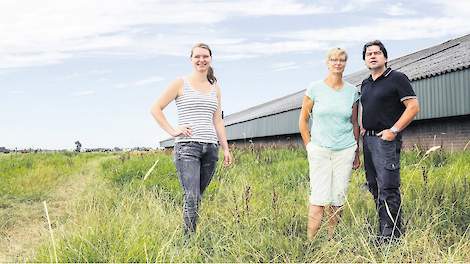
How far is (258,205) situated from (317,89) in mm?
1987

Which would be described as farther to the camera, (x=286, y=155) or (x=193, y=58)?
(x=286, y=155)

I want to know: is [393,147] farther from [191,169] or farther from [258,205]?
[258,205]

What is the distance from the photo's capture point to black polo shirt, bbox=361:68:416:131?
450 centimetres

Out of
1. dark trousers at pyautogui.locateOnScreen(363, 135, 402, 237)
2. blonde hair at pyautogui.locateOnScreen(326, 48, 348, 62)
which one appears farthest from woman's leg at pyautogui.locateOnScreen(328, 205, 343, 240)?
blonde hair at pyautogui.locateOnScreen(326, 48, 348, 62)

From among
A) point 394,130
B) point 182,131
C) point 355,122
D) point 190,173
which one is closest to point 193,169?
point 190,173

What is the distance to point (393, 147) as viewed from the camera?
4.57 meters

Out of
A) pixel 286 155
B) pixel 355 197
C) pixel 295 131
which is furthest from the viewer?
pixel 295 131

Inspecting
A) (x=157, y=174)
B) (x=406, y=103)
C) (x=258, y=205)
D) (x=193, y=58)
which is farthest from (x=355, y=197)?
(x=157, y=174)

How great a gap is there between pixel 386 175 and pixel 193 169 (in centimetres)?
155

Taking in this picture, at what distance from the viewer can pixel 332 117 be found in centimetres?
455

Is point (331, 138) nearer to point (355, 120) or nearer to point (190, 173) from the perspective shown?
point (355, 120)

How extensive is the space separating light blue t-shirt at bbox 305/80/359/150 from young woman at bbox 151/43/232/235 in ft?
2.84

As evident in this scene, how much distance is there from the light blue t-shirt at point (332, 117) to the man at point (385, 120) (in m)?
0.16

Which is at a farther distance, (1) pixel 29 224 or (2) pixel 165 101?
(1) pixel 29 224
